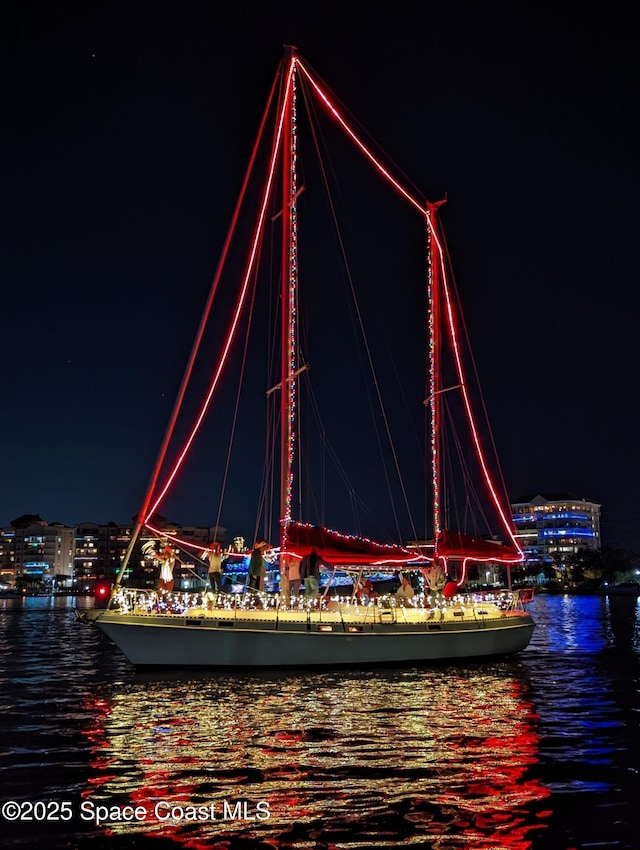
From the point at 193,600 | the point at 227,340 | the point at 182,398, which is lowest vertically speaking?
the point at 193,600

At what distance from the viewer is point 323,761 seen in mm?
13977

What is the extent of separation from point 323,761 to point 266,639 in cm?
1150

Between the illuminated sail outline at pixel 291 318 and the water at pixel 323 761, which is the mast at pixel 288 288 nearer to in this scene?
the illuminated sail outline at pixel 291 318

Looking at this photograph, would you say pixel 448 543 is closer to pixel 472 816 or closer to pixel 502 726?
pixel 502 726

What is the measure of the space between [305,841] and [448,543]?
2175cm

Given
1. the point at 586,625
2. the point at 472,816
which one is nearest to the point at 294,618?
the point at 472,816

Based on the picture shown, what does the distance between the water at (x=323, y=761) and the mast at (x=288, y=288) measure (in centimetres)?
661

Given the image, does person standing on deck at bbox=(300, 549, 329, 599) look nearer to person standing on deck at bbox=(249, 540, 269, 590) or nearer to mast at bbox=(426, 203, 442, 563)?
person standing on deck at bbox=(249, 540, 269, 590)

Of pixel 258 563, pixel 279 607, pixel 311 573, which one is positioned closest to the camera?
pixel 279 607

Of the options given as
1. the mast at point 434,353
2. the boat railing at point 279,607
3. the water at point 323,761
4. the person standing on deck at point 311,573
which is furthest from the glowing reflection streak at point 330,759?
the mast at point 434,353

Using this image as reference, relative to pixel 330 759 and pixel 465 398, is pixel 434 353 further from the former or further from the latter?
pixel 330 759

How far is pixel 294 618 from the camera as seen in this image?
84.7 ft

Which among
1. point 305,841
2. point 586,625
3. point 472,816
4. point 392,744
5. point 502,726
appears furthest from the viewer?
point 586,625

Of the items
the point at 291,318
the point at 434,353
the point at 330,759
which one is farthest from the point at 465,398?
the point at 330,759
